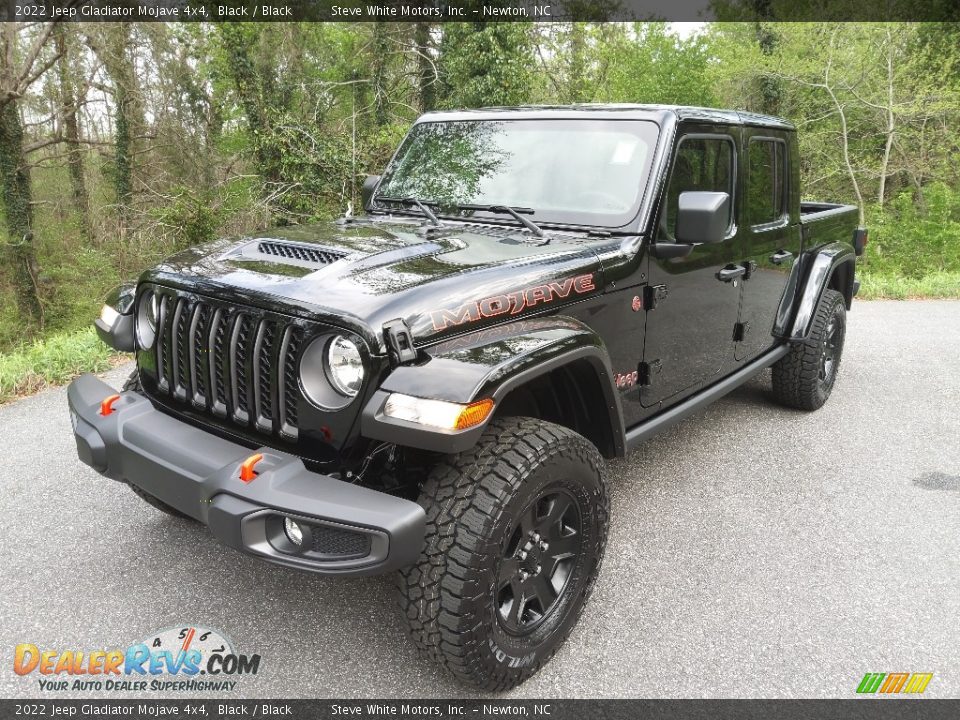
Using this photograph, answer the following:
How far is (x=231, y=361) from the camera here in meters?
2.52

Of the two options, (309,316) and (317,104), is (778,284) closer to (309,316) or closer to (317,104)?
(309,316)

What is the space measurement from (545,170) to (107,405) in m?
2.11

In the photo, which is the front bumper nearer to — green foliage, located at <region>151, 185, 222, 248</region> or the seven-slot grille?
the seven-slot grille

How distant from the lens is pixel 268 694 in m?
2.48

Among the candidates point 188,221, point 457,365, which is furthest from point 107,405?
point 188,221

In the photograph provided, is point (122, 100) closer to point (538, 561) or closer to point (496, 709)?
point (538, 561)

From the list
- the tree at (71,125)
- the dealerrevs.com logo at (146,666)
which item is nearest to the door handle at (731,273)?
the dealerrevs.com logo at (146,666)

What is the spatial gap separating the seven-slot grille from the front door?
168 cm

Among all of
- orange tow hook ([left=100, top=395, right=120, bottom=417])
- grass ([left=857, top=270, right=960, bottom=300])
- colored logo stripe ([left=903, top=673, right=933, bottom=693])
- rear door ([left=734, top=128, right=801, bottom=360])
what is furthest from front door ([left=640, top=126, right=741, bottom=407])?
grass ([left=857, top=270, right=960, bottom=300])

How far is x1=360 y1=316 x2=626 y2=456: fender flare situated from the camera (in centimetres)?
213

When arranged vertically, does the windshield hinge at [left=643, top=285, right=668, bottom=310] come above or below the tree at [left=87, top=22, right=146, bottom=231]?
below

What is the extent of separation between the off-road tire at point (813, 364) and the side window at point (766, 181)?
867mm

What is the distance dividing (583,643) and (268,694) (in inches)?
44.3

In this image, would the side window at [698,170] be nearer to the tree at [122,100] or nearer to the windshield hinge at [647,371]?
the windshield hinge at [647,371]
